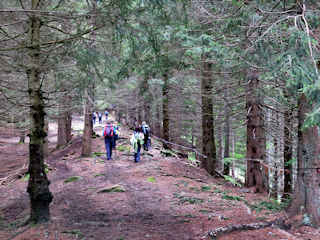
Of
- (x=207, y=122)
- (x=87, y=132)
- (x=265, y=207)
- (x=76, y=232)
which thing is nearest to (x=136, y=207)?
(x=76, y=232)

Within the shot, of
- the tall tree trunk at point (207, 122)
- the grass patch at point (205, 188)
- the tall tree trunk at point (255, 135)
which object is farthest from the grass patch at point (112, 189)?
the tall tree trunk at point (207, 122)

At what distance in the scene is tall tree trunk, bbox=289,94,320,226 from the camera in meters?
6.00

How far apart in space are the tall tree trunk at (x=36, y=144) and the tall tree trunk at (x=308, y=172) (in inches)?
218

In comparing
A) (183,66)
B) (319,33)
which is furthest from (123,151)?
(319,33)

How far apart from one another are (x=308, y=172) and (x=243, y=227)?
179cm

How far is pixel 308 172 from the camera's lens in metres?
6.12

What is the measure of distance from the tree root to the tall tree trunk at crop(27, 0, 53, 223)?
373cm

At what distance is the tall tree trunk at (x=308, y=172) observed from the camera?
6000 mm

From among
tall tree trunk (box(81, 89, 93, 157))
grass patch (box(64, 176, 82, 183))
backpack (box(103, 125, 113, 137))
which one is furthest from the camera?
tall tree trunk (box(81, 89, 93, 157))

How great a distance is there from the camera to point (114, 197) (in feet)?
29.0

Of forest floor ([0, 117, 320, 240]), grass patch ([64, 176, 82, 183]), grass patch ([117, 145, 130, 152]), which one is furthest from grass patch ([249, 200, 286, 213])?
grass patch ([117, 145, 130, 152])

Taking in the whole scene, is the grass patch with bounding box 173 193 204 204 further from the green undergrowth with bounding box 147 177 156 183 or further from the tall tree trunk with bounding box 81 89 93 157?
the tall tree trunk with bounding box 81 89 93 157

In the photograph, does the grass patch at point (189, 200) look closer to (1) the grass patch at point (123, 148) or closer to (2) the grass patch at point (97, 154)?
(2) the grass patch at point (97, 154)

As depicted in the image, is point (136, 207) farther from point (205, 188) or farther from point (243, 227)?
point (243, 227)
